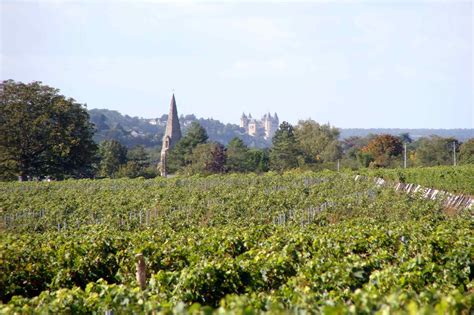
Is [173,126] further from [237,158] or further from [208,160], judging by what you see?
[208,160]

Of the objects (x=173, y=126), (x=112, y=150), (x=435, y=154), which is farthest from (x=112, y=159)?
(x=173, y=126)

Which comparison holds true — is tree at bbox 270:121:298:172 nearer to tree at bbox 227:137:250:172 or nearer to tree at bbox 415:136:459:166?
tree at bbox 227:137:250:172

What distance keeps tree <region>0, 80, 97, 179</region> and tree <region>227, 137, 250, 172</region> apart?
23376 millimetres

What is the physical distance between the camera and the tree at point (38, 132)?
155ft

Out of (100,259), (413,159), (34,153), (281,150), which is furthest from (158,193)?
(413,159)

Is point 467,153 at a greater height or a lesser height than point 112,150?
lesser

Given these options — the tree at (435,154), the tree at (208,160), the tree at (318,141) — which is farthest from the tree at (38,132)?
the tree at (435,154)

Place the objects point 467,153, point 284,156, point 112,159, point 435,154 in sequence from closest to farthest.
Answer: point 467,153
point 435,154
point 112,159
point 284,156

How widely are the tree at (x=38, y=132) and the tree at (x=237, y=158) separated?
23.4m

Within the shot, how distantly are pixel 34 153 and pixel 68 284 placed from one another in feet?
132

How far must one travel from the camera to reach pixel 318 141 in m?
85.5

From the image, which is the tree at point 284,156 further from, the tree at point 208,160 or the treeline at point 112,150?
the tree at point 208,160

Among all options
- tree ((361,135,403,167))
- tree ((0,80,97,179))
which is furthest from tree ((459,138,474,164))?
tree ((0,80,97,179))

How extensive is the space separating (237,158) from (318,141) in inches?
693
